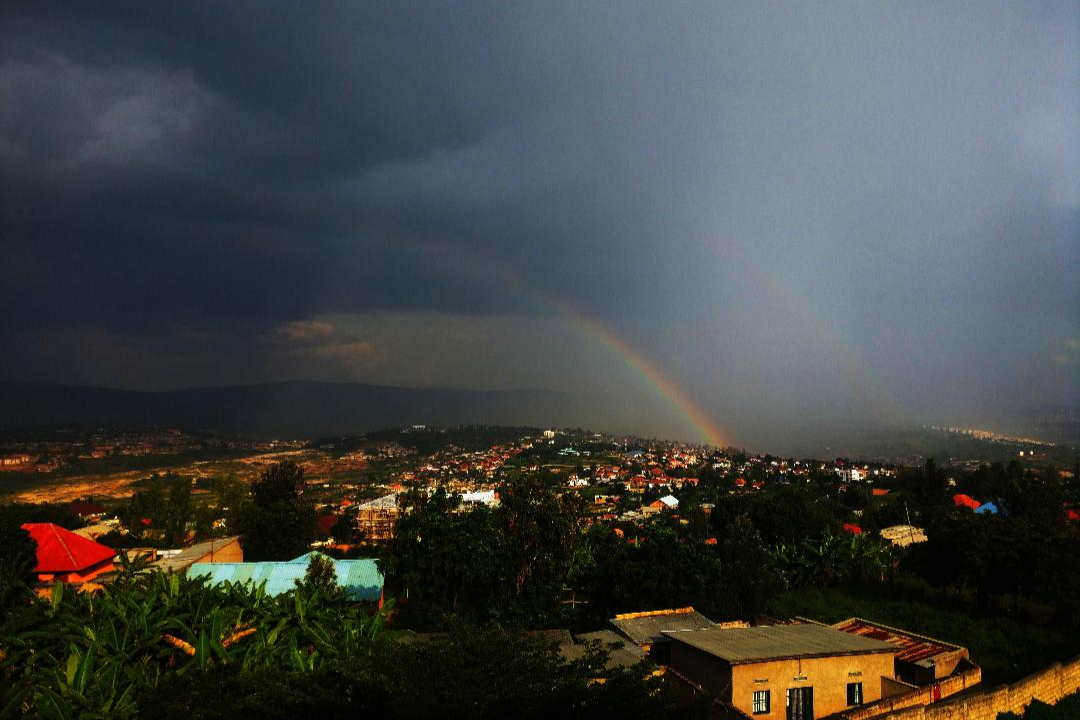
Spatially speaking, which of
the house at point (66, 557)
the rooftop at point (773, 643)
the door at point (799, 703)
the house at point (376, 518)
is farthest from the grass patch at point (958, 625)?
the house at point (376, 518)

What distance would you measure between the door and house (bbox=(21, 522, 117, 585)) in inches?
1038

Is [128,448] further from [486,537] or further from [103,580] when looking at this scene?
[486,537]

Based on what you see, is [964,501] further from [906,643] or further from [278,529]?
[278,529]

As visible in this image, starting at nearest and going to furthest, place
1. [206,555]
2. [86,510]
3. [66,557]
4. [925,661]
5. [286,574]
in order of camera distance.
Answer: [925,661]
[286,574]
[66,557]
[206,555]
[86,510]

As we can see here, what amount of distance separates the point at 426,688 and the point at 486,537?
13390mm

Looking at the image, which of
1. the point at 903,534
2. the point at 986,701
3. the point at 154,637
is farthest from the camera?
the point at 903,534

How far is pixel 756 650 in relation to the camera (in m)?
13.9

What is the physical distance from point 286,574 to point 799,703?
705 inches

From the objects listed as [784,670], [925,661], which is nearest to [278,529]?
[784,670]

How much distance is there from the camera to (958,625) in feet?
78.4

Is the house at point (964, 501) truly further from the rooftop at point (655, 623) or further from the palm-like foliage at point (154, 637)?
the palm-like foliage at point (154, 637)

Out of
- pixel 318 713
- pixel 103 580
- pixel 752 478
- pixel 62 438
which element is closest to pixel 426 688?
pixel 318 713

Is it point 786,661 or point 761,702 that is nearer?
point 761,702

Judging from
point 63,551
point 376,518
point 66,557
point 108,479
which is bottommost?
point 108,479
